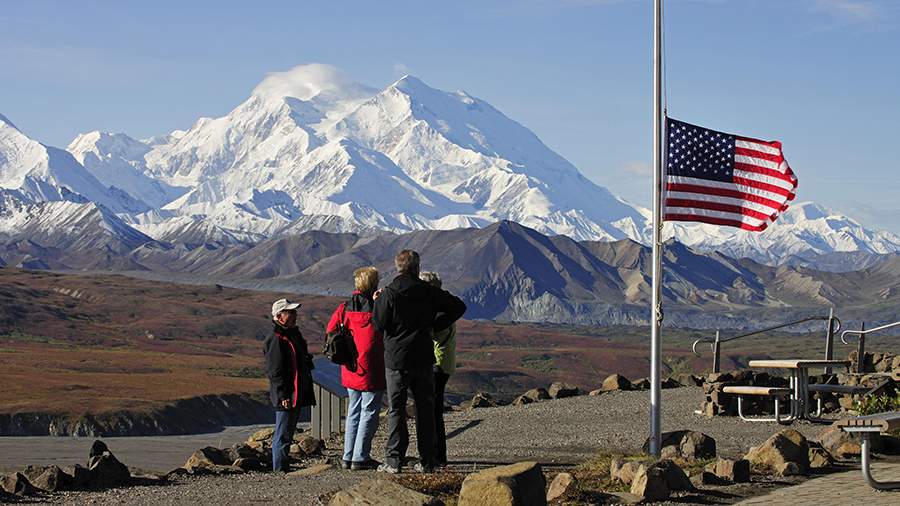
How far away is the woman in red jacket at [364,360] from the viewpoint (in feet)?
50.0

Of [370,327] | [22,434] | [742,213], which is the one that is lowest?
[22,434]

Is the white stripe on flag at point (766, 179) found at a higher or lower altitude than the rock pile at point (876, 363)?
higher

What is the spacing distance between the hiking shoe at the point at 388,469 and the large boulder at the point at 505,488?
3.07 metres

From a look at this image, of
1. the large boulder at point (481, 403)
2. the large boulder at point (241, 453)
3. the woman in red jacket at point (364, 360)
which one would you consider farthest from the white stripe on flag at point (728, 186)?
the large boulder at point (481, 403)

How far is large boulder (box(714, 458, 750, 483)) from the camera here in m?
14.6

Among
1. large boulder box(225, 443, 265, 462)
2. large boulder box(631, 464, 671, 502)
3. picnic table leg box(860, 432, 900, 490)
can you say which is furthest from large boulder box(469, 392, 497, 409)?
picnic table leg box(860, 432, 900, 490)

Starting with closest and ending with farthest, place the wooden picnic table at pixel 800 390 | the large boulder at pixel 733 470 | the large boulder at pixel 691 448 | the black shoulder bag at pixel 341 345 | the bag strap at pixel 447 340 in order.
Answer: the large boulder at pixel 733 470 → the black shoulder bag at pixel 341 345 → the bag strap at pixel 447 340 → the large boulder at pixel 691 448 → the wooden picnic table at pixel 800 390

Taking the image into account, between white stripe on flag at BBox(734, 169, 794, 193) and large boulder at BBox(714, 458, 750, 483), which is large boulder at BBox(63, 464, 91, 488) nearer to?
large boulder at BBox(714, 458, 750, 483)

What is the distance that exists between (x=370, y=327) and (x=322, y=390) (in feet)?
21.7

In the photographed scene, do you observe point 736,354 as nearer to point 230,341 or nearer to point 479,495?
point 230,341

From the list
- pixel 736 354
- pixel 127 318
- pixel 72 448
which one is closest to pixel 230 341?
pixel 127 318

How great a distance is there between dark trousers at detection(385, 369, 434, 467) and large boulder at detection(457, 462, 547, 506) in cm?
282

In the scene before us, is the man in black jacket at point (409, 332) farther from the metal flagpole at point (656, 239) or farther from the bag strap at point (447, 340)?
the metal flagpole at point (656, 239)

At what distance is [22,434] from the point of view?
2276 inches
